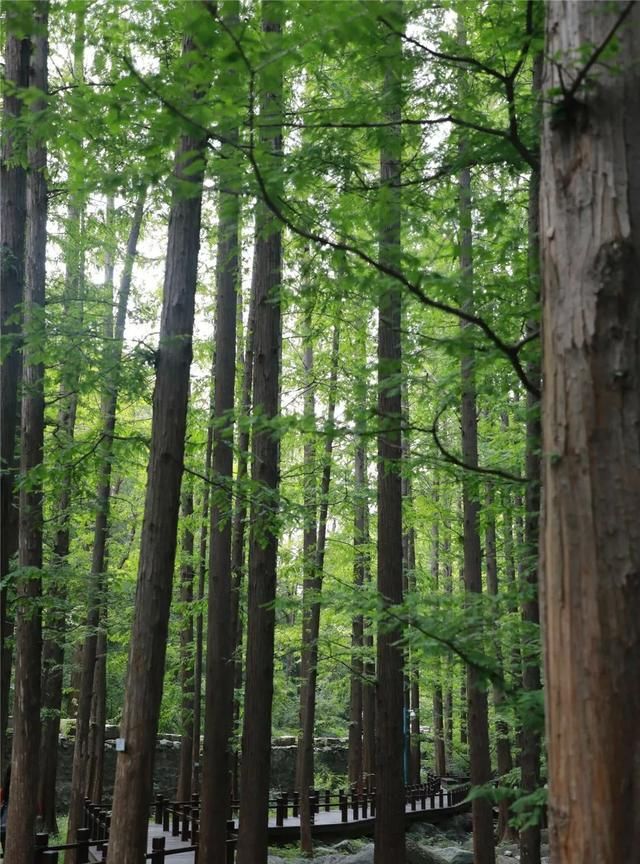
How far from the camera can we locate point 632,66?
110 inches

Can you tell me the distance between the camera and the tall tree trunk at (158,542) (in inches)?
262

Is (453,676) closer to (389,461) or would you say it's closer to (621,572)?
(389,461)

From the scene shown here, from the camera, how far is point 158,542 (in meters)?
7.11

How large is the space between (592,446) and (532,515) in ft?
7.37

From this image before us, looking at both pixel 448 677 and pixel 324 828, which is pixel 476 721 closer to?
pixel 324 828

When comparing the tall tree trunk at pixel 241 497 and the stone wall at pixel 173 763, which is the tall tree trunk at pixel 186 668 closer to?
the tall tree trunk at pixel 241 497

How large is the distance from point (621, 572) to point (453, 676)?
21889 millimetres

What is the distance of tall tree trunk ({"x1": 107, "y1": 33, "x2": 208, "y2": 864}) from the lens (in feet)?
21.8

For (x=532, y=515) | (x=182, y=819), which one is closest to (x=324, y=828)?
(x=182, y=819)

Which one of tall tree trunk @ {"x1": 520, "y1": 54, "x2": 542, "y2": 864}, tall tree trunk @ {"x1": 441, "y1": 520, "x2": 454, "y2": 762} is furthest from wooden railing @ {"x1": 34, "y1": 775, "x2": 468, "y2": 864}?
tall tree trunk @ {"x1": 441, "y1": 520, "x2": 454, "y2": 762}

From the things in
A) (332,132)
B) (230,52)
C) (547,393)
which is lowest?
(547,393)

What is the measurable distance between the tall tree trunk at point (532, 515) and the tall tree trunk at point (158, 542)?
2638 millimetres

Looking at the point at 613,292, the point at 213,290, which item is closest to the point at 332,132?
the point at 613,292

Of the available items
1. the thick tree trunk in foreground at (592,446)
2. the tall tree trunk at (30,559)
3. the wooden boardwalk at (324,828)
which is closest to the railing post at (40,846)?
the tall tree trunk at (30,559)
